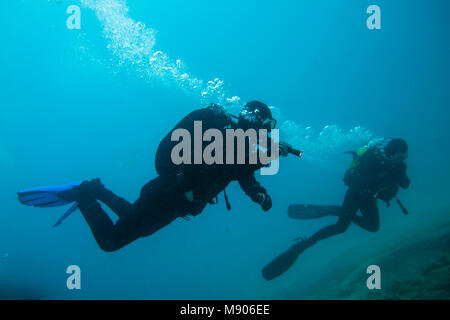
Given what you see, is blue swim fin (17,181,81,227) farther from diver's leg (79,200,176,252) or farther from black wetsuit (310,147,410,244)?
black wetsuit (310,147,410,244)

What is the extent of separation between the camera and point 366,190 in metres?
7.10

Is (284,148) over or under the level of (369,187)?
under

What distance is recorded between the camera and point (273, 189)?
9694cm

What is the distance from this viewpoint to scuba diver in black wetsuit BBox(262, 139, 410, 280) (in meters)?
6.61

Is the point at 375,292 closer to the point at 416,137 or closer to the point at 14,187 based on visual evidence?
the point at 416,137

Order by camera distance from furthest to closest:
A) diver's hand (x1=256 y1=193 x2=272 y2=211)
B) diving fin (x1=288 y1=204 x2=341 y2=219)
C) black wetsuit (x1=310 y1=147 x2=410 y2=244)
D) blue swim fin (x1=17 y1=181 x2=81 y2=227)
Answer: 1. diving fin (x1=288 y1=204 x2=341 y2=219)
2. black wetsuit (x1=310 y1=147 x2=410 y2=244)
3. blue swim fin (x1=17 y1=181 x2=81 y2=227)
4. diver's hand (x1=256 y1=193 x2=272 y2=211)

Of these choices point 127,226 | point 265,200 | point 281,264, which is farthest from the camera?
point 281,264

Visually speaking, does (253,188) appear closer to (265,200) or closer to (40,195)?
(265,200)

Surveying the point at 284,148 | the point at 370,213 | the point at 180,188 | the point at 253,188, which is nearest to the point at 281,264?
the point at 370,213

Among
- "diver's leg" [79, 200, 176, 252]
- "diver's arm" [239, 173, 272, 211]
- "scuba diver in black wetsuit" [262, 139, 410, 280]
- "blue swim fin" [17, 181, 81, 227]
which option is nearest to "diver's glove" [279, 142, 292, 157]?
"diver's arm" [239, 173, 272, 211]

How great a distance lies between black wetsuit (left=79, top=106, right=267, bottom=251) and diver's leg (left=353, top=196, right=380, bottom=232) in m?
4.73

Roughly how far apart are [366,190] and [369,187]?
0.14 metres

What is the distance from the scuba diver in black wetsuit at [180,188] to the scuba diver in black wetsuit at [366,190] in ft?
11.7
